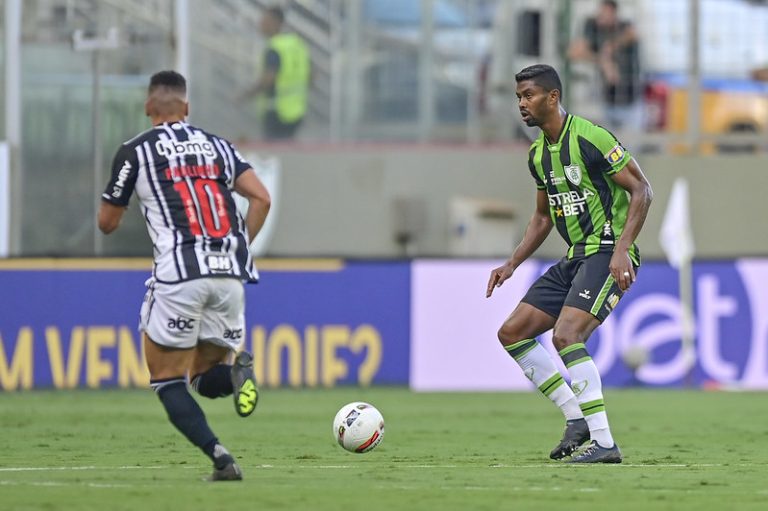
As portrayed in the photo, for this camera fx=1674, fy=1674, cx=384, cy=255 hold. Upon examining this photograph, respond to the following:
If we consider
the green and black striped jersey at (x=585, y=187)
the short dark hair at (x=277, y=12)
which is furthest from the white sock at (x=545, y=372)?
the short dark hair at (x=277, y=12)

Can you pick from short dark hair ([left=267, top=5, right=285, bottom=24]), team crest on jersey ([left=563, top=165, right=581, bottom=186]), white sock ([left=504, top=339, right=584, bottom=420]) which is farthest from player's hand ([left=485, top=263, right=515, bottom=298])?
short dark hair ([left=267, top=5, right=285, bottom=24])

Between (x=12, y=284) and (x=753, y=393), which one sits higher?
(x=12, y=284)

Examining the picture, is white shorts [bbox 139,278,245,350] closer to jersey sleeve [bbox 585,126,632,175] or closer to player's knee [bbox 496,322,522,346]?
player's knee [bbox 496,322,522,346]

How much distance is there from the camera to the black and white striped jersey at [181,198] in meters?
8.62

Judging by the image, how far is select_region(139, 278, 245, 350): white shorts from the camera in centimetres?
854

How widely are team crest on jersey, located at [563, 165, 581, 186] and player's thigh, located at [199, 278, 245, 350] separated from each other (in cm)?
222

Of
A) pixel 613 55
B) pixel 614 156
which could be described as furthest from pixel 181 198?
pixel 613 55

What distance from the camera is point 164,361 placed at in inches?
339

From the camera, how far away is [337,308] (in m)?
18.7

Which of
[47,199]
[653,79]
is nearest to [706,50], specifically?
[653,79]

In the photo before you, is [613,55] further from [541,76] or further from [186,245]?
[186,245]

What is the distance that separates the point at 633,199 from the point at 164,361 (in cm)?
293

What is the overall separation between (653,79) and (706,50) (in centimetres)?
79

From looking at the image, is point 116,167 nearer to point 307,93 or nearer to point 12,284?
point 12,284
